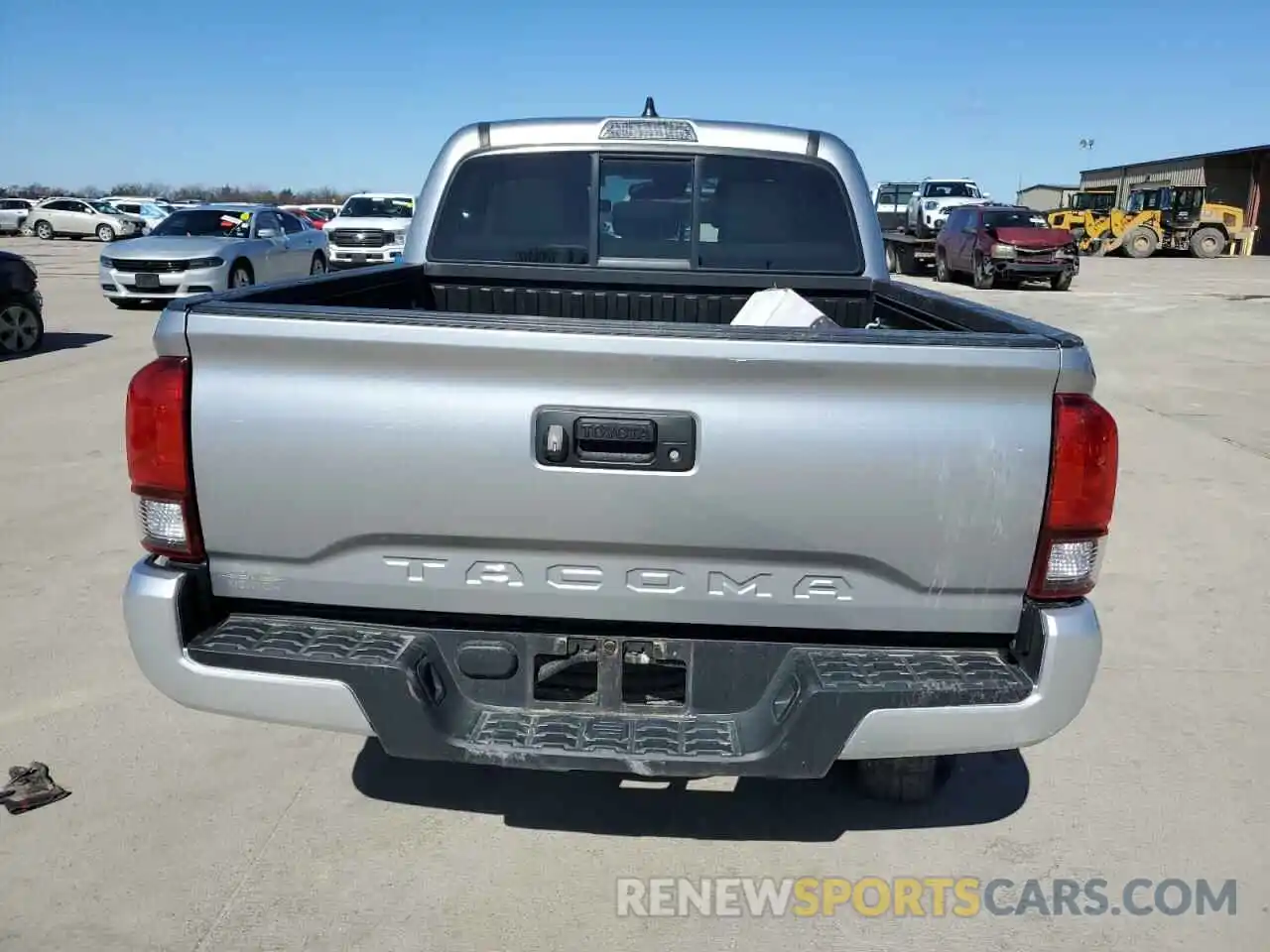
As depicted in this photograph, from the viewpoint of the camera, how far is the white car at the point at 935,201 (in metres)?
30.3

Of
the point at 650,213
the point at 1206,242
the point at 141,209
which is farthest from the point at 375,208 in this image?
the point at 1206,242

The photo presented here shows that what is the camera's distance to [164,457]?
2398 mm

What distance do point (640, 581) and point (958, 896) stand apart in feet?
4.54

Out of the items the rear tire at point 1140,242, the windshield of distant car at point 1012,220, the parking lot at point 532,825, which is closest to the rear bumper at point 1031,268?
the windshield of distant car at point 1012,220

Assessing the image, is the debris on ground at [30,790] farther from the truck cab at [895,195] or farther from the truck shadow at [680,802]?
the truck cab at [895,195]

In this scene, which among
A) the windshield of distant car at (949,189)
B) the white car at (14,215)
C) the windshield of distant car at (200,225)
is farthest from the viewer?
the white car at (14,215)

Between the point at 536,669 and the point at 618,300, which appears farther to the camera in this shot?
the point at 618,300

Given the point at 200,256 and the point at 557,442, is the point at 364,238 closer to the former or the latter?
the point at 200,256

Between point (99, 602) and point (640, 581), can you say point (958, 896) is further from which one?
A: point (99, 602)

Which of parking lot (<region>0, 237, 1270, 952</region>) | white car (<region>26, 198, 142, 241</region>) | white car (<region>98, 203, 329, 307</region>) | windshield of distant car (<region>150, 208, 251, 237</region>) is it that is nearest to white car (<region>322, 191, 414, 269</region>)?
white car (<region>98, 203, 329, 307</region>)

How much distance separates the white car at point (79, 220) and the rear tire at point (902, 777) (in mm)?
43548

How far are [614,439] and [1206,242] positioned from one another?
41.7 metres

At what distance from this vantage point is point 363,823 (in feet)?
10.3

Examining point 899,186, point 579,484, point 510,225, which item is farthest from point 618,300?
point 899,186
